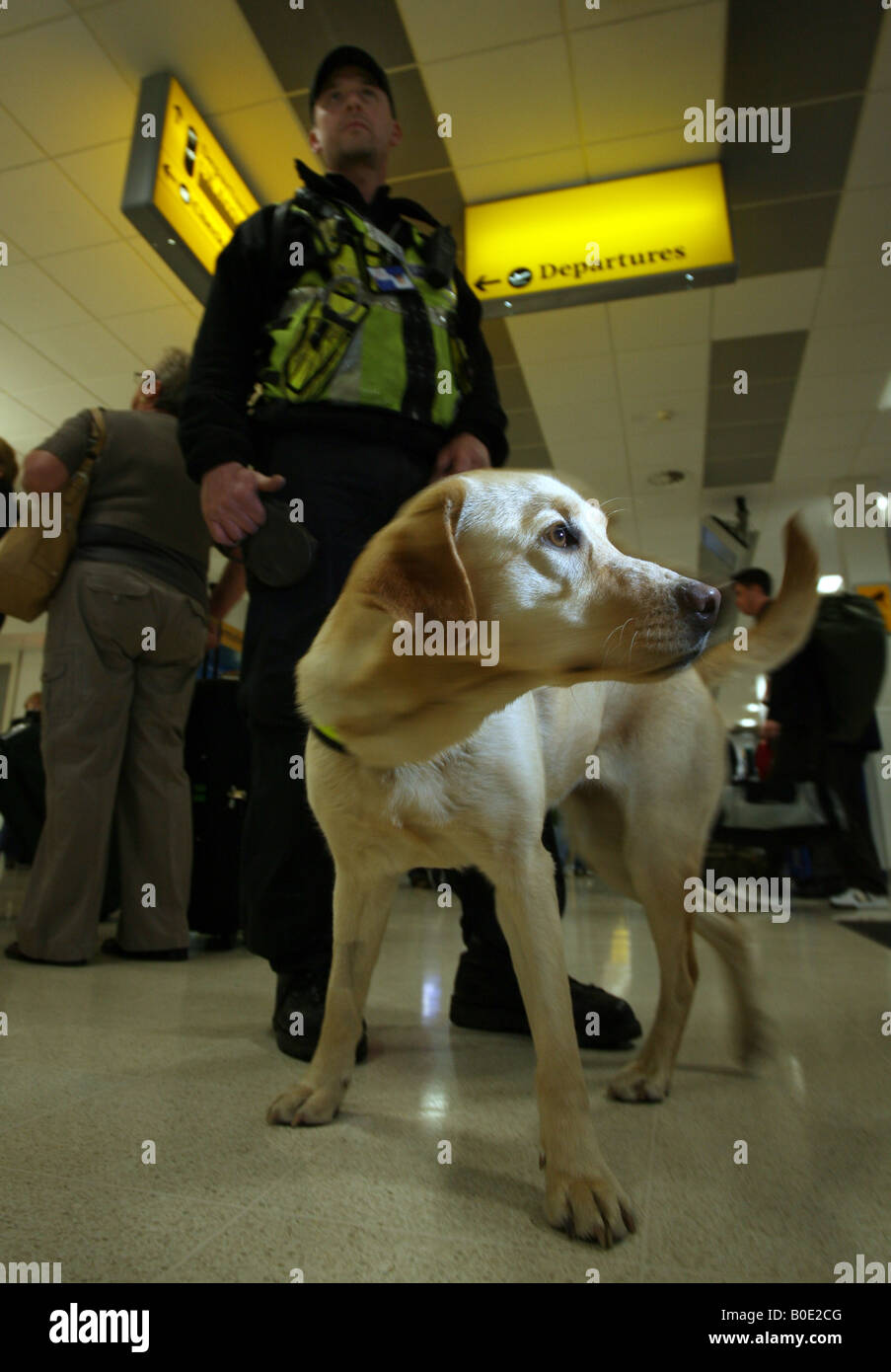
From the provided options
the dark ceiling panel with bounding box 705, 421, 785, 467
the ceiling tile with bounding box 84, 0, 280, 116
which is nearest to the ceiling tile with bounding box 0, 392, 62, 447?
the ceiling tile with bounding box 84, 0, 280, 116

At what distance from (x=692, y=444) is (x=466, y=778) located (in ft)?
19.6

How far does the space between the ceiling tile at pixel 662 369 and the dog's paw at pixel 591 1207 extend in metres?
5.15

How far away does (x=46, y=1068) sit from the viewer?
4.09ft

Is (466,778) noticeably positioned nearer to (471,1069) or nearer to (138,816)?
(471,1069)

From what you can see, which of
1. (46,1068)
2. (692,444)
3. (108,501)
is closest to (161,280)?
(108,501)

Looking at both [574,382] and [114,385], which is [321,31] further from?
[114,385]

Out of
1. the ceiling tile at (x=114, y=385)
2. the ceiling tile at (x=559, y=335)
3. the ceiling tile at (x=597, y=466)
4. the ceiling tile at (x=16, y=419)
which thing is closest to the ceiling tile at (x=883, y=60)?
the ceiling tile at (x=559, y=335)

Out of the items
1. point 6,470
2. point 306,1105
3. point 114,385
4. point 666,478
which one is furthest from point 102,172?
point 666,478

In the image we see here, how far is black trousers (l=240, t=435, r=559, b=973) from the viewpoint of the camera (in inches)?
53.8

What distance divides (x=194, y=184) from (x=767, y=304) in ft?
10.9

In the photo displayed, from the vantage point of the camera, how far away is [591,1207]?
0.76 m

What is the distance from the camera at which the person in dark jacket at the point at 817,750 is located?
146 inches

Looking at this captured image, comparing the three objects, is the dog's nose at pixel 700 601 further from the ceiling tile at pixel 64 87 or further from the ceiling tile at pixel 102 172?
the ceiling tile at pixel 102 172

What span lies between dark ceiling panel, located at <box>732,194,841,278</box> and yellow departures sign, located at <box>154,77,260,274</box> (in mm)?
2555
